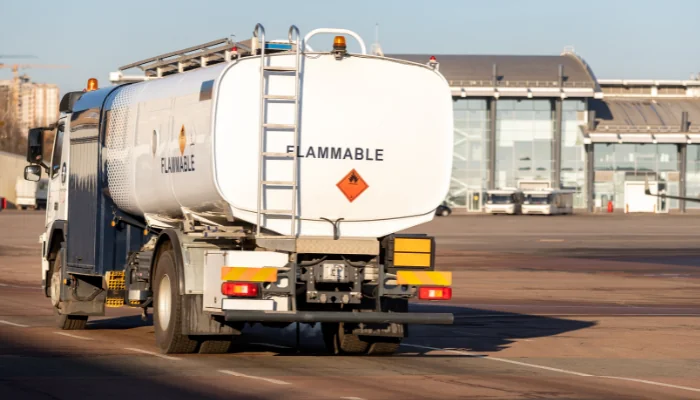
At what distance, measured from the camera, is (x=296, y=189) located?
15656 mm

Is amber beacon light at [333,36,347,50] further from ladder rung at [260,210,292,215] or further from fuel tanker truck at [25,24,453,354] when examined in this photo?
ladder rung at [260,210,292,215]

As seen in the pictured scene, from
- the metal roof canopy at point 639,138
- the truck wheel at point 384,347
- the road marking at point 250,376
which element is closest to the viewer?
the road marking at point 250,376

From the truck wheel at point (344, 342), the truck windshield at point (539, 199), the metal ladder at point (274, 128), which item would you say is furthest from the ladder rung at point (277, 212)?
the truck windshield at point (539, 199)

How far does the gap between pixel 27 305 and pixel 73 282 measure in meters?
6.04

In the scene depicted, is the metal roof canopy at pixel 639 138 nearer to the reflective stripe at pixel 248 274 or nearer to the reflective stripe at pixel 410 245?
the reflective stripe at pixel 410 245

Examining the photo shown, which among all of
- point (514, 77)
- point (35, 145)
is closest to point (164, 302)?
point (35, 145)

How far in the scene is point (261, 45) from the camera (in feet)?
51.1

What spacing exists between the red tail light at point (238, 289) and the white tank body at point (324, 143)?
0.79 meters

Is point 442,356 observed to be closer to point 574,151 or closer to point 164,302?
point 164,302

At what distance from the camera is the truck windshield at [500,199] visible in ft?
405

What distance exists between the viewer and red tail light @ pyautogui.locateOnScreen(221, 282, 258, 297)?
15.4 metres

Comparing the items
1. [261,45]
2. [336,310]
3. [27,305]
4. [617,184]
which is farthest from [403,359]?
[617,184]

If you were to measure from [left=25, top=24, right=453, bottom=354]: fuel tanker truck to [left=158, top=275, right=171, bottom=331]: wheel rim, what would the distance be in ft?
0.09

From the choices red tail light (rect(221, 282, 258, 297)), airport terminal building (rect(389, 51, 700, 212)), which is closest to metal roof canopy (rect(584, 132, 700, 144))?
airport terminal building (rect(389, 51, 700, 212))
